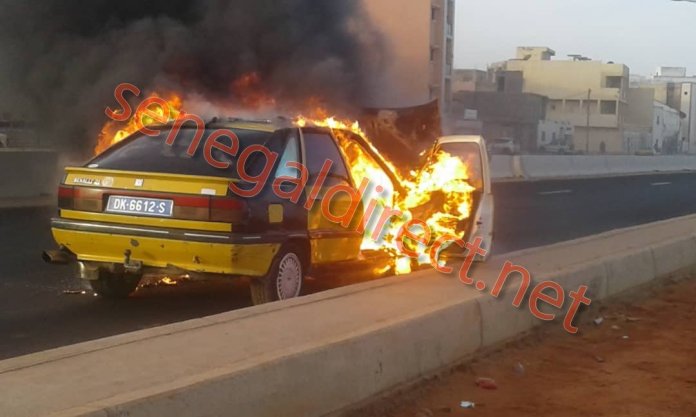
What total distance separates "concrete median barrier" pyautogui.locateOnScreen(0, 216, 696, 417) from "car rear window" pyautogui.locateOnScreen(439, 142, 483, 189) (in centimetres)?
127

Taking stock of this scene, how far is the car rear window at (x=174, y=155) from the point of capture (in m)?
6.55

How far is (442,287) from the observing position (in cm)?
646

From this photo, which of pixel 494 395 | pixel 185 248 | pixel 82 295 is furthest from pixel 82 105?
pixel 494 395

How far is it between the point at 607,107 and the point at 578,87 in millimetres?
5443

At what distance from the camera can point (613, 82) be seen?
276 ft

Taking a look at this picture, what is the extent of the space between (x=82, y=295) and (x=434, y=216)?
10.3 feet

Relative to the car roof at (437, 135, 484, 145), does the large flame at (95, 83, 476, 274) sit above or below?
below

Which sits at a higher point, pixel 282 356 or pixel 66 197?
pixel 66 197

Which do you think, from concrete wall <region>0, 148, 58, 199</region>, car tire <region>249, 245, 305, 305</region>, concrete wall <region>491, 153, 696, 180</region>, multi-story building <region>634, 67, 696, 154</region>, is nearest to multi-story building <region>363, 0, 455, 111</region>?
concrete wall <region>491, 153, 696, 180</region>

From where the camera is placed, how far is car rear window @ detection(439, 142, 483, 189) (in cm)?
796

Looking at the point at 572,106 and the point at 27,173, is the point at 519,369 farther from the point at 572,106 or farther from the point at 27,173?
the point at 572,106

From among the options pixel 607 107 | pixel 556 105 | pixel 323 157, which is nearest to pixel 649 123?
pixel 607 107

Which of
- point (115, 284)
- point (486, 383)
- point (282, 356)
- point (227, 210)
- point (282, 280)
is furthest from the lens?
point (115, 284)

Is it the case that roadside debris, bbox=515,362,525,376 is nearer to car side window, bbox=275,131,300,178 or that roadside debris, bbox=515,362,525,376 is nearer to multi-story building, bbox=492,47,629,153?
car side window, bbox=275,131,300,178
